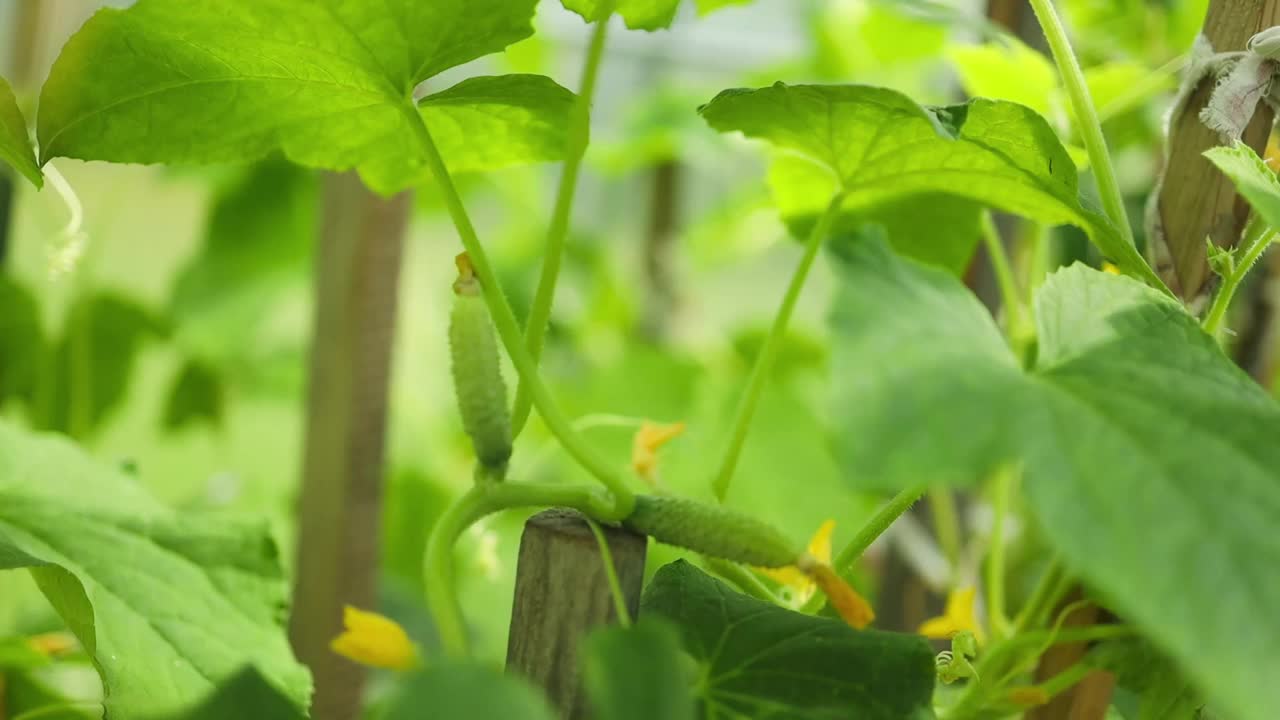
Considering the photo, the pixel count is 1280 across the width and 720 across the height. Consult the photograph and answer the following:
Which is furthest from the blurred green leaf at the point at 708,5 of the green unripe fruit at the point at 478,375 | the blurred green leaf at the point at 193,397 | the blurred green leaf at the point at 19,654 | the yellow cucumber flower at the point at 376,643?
the blurred green leaf at the point at 193,397

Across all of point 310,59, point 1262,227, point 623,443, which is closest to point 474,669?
point 310,59

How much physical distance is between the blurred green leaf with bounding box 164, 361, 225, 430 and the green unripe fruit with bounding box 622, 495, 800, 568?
938mm

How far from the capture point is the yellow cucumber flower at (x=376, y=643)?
34cm

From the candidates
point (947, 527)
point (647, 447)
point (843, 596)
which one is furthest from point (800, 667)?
point (947, 527)

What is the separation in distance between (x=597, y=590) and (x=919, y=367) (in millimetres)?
129

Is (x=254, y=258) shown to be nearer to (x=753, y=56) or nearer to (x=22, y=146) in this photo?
(x=22, y=146)

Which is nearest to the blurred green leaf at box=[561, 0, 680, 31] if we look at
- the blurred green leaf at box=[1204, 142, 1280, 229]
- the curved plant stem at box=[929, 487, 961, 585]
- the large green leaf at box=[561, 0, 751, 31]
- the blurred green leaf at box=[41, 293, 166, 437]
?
the large green leaf at box=[561, 0, 751, 31]

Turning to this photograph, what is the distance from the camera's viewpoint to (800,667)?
14.9 inches

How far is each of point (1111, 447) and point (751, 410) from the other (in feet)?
0.71

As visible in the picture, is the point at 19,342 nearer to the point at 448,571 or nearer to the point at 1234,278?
the point at 448,571

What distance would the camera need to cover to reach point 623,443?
1190mm

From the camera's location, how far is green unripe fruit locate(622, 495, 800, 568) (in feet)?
1.20

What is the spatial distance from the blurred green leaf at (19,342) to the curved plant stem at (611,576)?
0.83m

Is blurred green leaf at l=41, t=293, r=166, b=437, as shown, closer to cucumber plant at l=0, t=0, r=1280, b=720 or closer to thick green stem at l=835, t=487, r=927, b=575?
cucumber plant at l=0, t=0, r=1280, b=720
